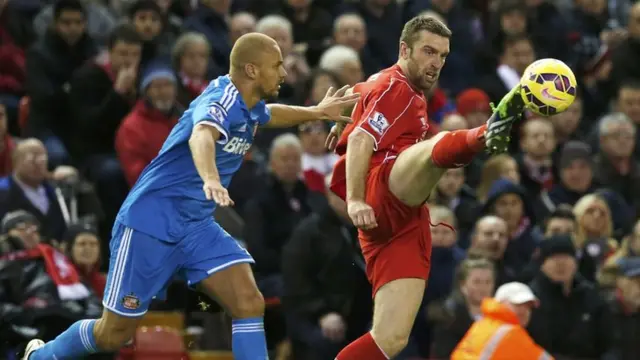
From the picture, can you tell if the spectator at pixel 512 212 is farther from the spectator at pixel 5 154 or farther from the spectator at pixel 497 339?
the spectator at pixel 5 154

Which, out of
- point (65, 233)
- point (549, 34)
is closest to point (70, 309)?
point (65, 233)

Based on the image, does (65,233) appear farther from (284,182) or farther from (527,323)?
(527,323)

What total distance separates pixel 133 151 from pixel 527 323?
3.56 metres

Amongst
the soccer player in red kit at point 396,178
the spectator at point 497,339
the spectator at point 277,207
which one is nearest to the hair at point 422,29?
the soccer player in red kit at point 396,178

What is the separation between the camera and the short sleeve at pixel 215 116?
334 inches

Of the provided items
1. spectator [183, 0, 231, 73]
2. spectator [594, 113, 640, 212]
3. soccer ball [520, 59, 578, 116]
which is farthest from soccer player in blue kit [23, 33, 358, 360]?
spectator [594, 113, 640, 212]

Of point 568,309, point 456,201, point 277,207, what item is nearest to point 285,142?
point 277,207

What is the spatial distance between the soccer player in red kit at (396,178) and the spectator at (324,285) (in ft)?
9.56

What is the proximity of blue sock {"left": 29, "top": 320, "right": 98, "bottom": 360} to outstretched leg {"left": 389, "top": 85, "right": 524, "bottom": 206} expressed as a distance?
1949mm

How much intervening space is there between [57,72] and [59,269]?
2.76m

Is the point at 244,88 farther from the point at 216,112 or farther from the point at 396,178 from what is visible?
the point at 396,178

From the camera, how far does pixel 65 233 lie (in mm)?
12195

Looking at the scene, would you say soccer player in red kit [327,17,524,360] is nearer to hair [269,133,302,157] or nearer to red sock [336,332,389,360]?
red sock [336,332,389,360]

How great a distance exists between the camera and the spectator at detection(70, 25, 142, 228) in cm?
1353
